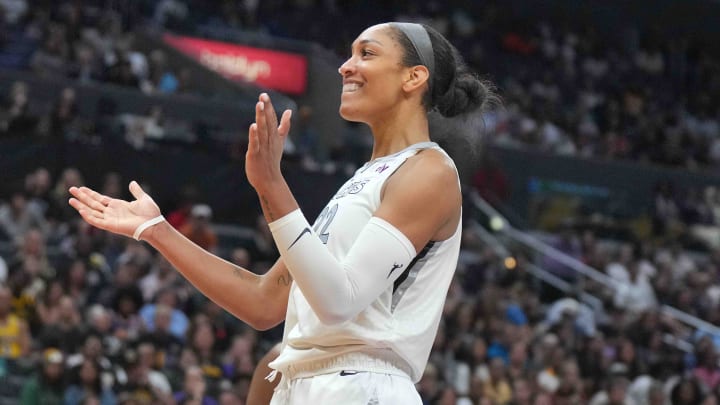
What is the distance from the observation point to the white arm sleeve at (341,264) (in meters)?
3.28

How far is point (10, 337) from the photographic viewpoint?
11094 millimetres

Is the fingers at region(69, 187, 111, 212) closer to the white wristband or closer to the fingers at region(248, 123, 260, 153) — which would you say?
the white wristband

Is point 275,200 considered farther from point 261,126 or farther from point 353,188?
point 353,188

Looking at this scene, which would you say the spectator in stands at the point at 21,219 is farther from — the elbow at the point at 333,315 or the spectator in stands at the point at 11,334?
the elbow at the point at 333,315

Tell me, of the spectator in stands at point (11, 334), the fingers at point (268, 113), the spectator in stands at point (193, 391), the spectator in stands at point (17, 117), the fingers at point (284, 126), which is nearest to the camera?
the fingers at point (268, 113)

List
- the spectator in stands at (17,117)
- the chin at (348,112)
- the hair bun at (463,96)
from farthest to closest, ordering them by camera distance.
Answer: the spectator in stands at (17,117) < the hair bun at (463,96) < the chin at (348,112)

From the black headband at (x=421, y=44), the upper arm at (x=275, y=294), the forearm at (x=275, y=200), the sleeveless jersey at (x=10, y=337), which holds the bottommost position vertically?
the sleeveless jersey at (x=10, y=337)

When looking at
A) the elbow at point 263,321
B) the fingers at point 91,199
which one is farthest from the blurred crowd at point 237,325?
the fingers at point 91,199

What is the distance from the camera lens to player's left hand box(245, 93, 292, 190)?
3.31 metres

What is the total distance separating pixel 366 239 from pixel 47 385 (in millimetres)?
7568

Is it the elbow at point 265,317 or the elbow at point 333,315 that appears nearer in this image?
the elbow at point 333,315

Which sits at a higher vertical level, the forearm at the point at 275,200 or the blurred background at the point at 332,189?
the forearm at the point at 275,200

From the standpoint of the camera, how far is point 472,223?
1759 centimetres

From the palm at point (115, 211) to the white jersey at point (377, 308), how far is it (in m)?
0.49
